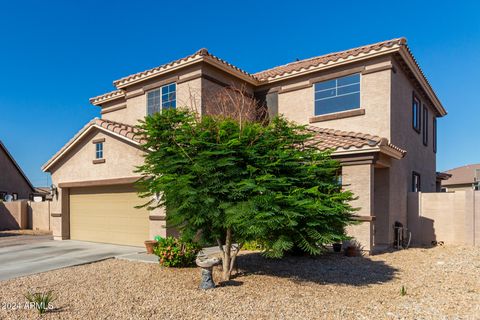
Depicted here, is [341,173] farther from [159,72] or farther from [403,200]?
[159,72]

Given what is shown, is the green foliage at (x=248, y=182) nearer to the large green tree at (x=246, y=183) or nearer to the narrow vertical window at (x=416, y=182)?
the large green tree at (x=246, y=183)

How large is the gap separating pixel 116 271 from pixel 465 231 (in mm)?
12712

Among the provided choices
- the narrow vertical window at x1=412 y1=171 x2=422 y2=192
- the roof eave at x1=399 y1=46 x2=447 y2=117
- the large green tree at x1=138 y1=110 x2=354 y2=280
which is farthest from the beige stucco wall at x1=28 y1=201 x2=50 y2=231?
the roof eave at x1=399 y1=46 x2=447 y2=117

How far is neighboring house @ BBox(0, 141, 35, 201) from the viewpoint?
87.4 feet

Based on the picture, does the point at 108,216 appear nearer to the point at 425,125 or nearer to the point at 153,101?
the point at 153,101

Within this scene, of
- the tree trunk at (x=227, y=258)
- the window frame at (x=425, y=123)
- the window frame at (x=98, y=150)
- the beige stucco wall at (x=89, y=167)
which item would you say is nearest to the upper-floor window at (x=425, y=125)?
the window frame at (x=425, y=123)

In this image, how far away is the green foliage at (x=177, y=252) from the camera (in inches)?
361

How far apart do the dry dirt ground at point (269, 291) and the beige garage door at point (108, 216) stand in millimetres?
2915

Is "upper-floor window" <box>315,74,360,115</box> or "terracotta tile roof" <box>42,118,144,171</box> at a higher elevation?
"upper-floor window" <box>315,74,360,115</box>

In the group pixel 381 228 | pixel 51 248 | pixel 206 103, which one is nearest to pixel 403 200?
pixel 381 228

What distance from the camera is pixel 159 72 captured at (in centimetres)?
1471

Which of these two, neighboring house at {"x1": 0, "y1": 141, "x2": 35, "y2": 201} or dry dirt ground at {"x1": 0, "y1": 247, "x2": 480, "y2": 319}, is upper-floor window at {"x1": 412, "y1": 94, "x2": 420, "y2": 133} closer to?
dry dirt ground at {"x1": 0, "y1": 247, "x2": 480, "y2": 319}

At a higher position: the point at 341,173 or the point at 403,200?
the point at 341,173

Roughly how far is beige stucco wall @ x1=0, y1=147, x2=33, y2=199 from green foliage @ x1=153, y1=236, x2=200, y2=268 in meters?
23.3
